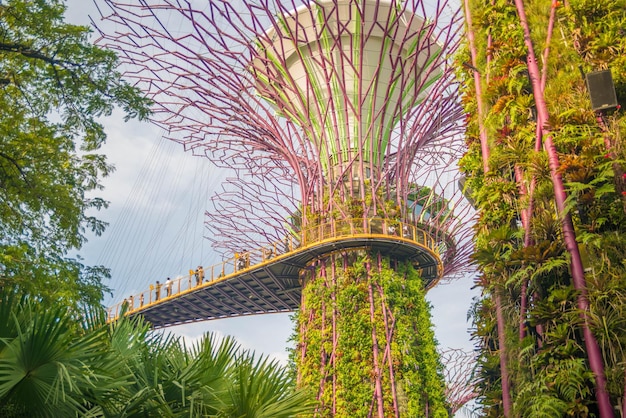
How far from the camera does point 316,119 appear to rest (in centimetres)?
2659

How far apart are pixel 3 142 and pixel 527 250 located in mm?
8235

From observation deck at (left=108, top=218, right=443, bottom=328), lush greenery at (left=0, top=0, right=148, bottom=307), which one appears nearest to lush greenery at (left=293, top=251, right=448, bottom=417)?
observation deck at (left=108, top=218, right=443, bottom=328)

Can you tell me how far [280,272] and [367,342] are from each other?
20.2ft

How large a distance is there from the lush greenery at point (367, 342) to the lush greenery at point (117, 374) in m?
12.8

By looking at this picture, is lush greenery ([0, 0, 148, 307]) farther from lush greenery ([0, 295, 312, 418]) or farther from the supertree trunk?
the supertree trunk

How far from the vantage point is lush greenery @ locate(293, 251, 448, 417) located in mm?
22156

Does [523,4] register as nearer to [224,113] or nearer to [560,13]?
[560,13]

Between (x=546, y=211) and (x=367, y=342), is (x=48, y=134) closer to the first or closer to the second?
(x=546, y=211)

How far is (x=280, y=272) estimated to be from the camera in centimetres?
2762

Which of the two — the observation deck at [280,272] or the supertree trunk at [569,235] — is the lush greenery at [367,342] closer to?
the observation deck at [280,272]

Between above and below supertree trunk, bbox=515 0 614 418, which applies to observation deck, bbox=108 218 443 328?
above

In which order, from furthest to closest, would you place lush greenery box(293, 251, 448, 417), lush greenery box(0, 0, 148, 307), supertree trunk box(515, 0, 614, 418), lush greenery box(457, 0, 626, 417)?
lush greenery box(293, 251, 448, 417) < lush greenery box(0, 0, 148, 307) < lush greenery box(457, 0, 626, 417) < supertree trunk box(515, 0, 614, 418)

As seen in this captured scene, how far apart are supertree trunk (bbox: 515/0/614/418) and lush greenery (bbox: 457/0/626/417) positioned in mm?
60

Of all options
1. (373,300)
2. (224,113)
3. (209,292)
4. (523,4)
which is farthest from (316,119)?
(523,4)
